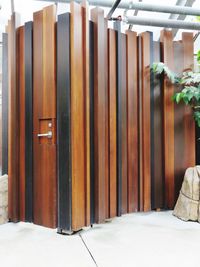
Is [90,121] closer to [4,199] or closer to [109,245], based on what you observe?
[109,245]

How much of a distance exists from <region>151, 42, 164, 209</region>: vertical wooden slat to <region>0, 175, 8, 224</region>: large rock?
77.2 inches

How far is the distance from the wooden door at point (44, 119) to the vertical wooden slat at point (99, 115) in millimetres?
480

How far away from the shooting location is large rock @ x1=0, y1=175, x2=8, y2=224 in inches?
119

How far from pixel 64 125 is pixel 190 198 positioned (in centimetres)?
180

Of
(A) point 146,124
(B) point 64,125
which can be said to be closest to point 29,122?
(B) point 64,125

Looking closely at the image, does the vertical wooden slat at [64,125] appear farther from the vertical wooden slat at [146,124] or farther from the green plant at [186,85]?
the green plant at [186,85]

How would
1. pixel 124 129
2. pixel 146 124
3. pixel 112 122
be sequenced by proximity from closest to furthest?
pixel 112 122 < pixel 124 129 < pixel 146 124

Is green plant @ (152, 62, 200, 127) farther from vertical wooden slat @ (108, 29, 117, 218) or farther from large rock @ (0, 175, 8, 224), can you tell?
large rock @ (0, 175, 8, 224)

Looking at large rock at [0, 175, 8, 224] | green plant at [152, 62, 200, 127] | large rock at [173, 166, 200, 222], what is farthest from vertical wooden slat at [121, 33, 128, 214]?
large rock at [0, 175, 8, 224]

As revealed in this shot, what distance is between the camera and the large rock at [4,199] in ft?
9.90

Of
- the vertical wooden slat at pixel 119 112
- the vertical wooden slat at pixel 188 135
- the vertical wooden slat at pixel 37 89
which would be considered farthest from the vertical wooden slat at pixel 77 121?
the vertical wooden slat at pixel 188 135

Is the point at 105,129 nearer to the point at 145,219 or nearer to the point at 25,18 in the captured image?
the point at 145,219

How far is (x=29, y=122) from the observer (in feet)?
9.72

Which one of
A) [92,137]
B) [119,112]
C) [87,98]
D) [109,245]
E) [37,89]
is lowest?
[109,245]
